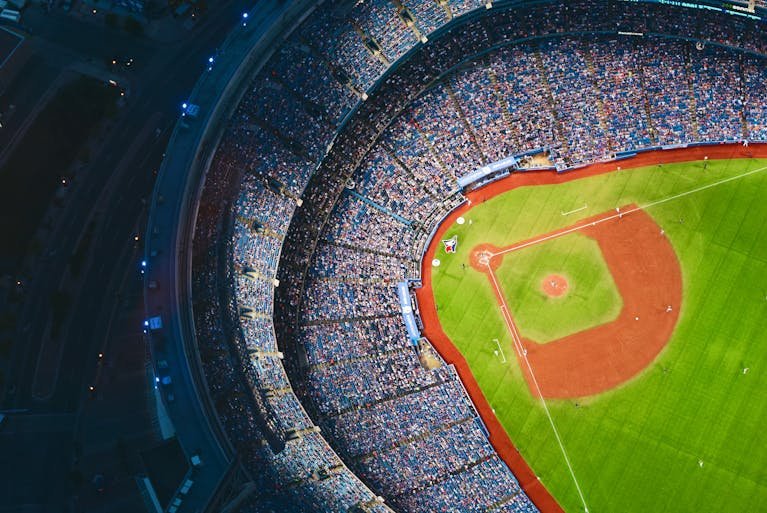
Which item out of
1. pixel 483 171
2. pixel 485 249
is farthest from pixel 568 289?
pixel 483 171

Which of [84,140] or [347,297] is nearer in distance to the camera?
[347,297]

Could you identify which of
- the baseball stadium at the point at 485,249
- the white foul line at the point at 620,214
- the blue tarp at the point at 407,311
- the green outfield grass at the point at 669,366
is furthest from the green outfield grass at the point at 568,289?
the blue tarp at the point at 407,311

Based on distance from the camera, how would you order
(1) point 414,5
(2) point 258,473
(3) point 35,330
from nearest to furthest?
(2) point 258,473
(1) point 414,5
(3) point 35,330

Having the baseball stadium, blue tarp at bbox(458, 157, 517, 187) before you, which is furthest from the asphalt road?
blue tarp at bbox(458, 157, 517, 187)

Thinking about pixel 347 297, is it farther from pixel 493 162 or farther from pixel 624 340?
pixel 624 340

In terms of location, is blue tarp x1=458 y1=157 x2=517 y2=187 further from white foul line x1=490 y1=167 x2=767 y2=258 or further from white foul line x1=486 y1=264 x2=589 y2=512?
white foul line x1=486 y1=264 x2=589 y2=512

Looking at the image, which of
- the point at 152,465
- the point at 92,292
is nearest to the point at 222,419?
the point at 152,465
